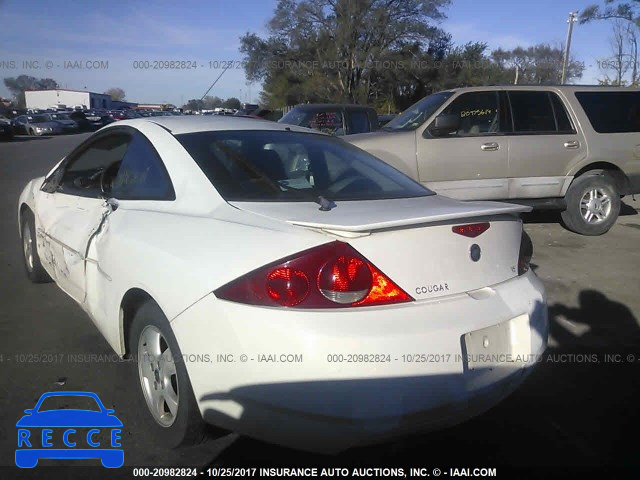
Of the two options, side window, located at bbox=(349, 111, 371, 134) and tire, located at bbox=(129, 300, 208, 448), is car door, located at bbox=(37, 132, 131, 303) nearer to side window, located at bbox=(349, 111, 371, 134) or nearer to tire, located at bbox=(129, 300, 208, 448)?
tire, located at bbox=(129, 300, 208, 448)

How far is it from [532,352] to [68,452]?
7.54 feet

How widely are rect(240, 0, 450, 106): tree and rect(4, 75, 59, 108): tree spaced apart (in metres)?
43.4

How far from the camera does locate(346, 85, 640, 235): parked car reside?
7320 mm

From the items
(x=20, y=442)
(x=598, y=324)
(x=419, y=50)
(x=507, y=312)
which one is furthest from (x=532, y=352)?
(x=419, y=50)

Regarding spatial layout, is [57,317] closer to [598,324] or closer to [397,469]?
[397,469]

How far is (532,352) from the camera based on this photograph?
271cm

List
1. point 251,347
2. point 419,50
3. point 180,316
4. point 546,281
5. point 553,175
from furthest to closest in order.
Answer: point 419,50 → point 553,175 → point 546,281 → point 180,316 → point 251,347

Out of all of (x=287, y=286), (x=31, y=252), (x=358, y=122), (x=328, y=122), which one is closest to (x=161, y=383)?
(x=287, y=286)

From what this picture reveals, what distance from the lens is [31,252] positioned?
5145 millimetres

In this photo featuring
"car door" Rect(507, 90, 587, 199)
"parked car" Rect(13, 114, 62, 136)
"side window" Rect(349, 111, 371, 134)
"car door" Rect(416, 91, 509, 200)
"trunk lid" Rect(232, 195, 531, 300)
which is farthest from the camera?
"parked car" Rect(13, 114, 62, 136)

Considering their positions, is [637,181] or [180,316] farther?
[637,181]

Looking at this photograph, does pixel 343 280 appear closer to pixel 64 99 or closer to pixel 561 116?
pixel 561 116

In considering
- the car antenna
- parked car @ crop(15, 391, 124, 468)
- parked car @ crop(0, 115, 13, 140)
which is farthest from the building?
the car antenna

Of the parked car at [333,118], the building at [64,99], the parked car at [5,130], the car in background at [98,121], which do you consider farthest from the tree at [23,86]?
the parked car at [333,118]
